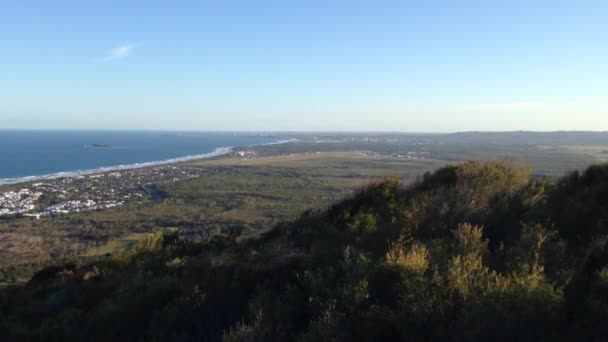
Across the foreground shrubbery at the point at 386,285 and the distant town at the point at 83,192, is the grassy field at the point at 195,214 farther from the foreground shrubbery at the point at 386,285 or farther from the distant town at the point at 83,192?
the foreground shrubbery at the point at 386,285

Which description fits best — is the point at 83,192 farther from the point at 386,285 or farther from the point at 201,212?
the point at 386,285

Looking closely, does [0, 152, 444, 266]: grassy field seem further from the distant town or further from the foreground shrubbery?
the foreground shrubbery

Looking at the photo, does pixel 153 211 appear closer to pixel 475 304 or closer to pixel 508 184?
pixel 508 184

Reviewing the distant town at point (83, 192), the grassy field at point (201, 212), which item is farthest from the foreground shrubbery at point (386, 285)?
the distant town at point (83, 192)

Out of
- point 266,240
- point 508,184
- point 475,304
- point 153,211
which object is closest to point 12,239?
point 153,211

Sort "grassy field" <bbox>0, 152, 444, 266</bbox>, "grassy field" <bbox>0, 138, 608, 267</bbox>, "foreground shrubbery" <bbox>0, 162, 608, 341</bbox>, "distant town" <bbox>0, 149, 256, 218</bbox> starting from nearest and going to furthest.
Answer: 1. "foreground shrubbery" <bbox>0, 162, 608, 341</bbox>
2. "grassy field" <bbox>0, 138, 608, 267</bbox>
3. "grassy field" <bbox>0, 152, 444, 266</bbox>
4. "distant town" <bbox>0, 149, 256, 218</bbox>

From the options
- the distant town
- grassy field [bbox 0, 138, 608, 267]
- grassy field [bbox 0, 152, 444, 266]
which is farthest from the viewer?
the distant town

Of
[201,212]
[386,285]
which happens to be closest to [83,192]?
[201,212]

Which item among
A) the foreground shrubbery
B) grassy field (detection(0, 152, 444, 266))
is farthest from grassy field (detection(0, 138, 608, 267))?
the foreground shrubbery

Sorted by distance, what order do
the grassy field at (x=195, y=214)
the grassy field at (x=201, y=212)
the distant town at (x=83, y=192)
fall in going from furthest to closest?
1. the distant town at (x=83, y=192)
2. the grassy field at (x=195, y=214)
3. the grassy field at (x=201, y=212)

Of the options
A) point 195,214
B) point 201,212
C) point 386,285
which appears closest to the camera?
point 386,285
